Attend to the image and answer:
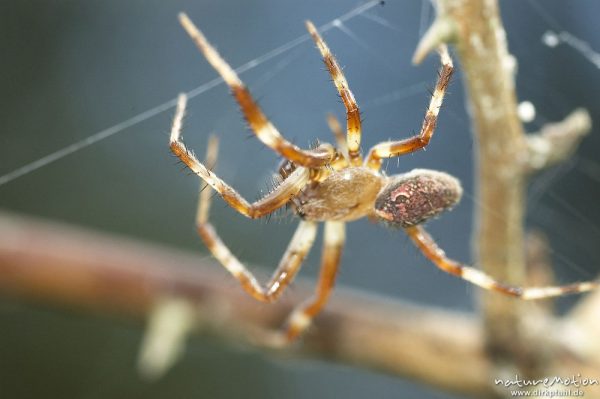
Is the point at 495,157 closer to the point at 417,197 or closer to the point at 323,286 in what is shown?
the point at 417,197

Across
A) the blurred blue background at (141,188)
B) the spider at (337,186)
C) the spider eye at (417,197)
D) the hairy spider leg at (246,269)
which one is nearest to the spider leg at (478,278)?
the spider at (337,186)

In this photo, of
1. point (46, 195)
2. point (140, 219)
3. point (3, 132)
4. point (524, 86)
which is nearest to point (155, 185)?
point (140, 219)

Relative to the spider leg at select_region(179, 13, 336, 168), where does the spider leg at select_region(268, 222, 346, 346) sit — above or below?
below

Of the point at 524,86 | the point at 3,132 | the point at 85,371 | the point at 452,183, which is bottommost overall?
the point at 85,371

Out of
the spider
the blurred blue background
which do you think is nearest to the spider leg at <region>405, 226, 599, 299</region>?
the spider

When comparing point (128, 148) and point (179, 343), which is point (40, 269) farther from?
point (128, 148)

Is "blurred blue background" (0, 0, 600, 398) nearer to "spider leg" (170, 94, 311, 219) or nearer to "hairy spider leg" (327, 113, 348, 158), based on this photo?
"hairy spider leg" (327, 113, 348, 158)

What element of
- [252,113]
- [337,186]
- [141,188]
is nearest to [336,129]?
[337,186]
